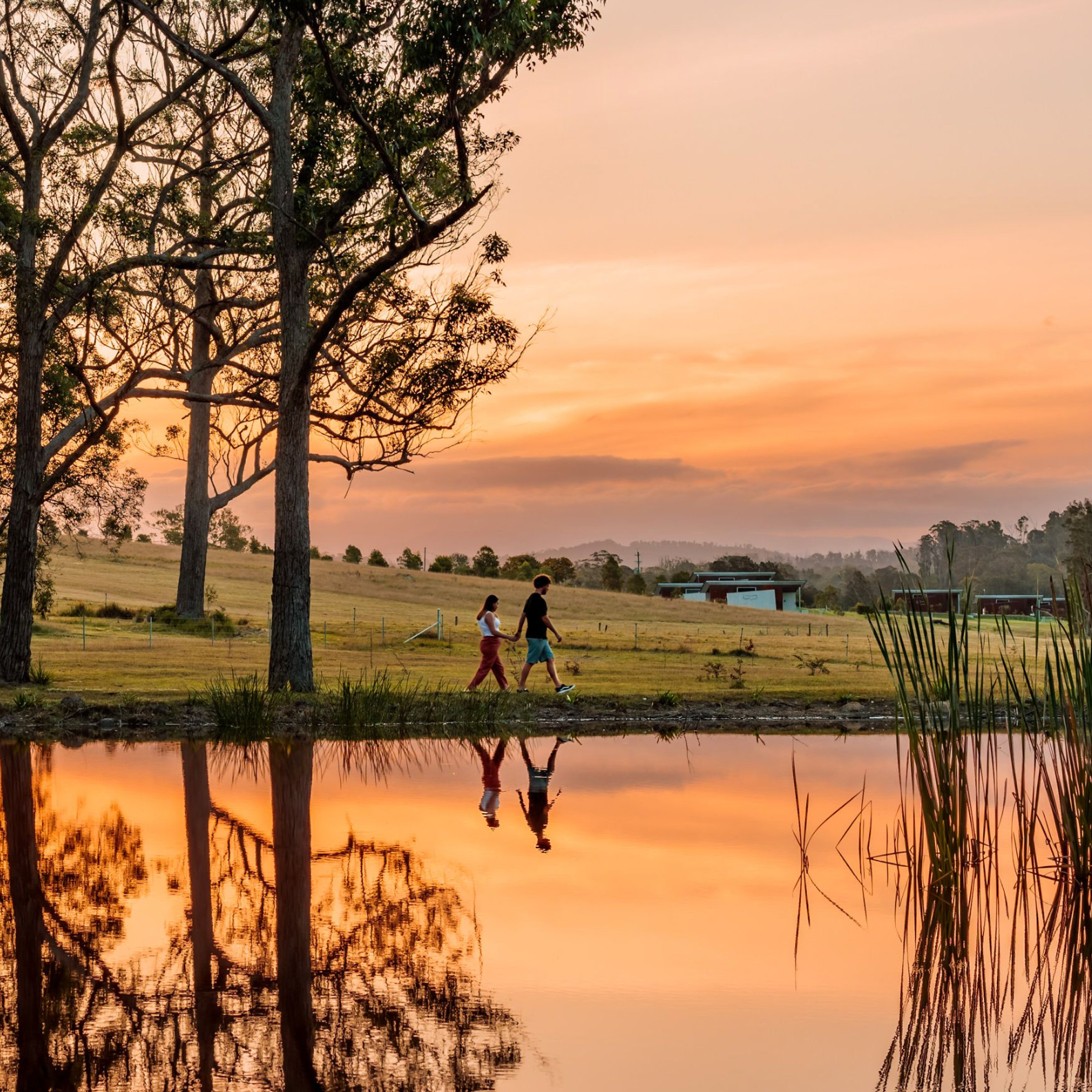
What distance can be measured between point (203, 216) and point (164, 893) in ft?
80.4

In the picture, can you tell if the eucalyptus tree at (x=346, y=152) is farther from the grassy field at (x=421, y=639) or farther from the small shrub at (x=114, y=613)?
the small shrub at (x=114, y=613)

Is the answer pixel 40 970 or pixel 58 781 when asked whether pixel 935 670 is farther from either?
pixel 58 781

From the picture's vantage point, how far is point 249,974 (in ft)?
23.4

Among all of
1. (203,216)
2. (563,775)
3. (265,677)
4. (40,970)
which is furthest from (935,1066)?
(203,216)

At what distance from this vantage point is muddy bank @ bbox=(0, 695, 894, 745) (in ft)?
61.2

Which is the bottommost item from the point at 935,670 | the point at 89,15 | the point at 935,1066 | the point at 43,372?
the point at 935,1066

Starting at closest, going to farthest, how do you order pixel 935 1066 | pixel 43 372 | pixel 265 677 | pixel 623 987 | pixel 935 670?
pixel 935 1066
pixel 623 987
pixel 935 670
pixel 265 677
pixel 43 372

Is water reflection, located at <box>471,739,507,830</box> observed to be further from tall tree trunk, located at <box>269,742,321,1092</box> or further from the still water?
tall tree trunk, located at <box>269,742,321,1092</box>

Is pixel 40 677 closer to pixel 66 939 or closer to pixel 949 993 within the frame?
pixel 66 939

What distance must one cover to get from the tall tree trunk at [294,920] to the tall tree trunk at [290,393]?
7.61 meters

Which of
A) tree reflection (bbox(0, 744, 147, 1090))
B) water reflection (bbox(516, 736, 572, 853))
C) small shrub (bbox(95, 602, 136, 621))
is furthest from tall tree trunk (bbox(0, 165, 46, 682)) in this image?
small shrub (bbox(95, 602, 136, 621))

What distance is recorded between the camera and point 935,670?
353 inches

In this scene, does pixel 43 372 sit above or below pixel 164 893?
above

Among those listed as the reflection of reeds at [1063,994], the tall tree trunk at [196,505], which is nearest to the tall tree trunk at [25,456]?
the tall tree trunk at [196,505]
